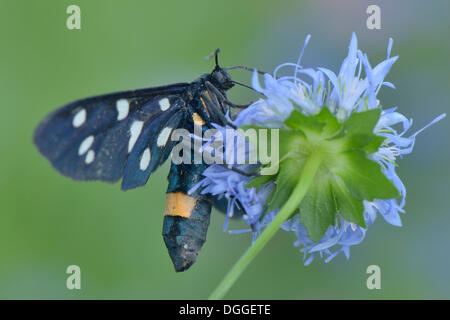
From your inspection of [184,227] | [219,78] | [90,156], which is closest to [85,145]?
[90,156]

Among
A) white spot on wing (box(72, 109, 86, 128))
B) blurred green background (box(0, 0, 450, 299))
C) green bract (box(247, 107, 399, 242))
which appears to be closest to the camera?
green bract (box(247, 107, 399, 242))

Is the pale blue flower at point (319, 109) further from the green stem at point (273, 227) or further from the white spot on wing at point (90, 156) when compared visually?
the white spot on wing at point (90, 156)

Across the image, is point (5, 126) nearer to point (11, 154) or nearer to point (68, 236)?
point (11, 154)

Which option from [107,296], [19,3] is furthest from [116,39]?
[107,296]

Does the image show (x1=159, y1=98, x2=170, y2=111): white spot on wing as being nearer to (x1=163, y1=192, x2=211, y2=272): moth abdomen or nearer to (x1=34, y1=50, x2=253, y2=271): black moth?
(x1=34, y1=50, x2=253, y2=271): black moth

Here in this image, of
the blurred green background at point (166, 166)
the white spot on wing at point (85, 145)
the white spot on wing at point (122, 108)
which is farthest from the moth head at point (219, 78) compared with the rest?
Answer: the blurred green background at point (166, 166)

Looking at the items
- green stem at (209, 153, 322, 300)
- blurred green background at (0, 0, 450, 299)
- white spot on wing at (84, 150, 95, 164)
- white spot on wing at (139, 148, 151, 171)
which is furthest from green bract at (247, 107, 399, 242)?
blurred green background at (0, 0, 450, 299)

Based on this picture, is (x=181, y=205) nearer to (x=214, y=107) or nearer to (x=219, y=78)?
(x=214, y=107)
